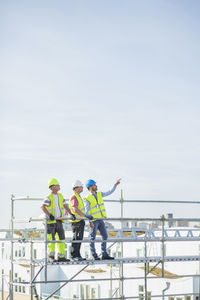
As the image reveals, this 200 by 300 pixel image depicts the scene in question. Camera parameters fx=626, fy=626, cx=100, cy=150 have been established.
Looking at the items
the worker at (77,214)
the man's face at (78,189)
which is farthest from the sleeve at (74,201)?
the man's face at (78,189)

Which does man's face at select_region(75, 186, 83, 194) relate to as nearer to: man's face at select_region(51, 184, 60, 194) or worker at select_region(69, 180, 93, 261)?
worker at select_region(69, 180, 93, 261)

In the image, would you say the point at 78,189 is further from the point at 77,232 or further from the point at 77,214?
the point at 77,232

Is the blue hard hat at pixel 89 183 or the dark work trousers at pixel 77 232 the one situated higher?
the blue hard hat at pixel 89 183

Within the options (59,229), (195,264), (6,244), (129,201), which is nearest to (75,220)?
(59,229)

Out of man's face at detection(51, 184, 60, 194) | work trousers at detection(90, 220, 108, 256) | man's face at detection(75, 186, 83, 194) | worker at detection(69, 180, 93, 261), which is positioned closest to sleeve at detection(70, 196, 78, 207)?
worker at detection(69, 180, 93, 261)

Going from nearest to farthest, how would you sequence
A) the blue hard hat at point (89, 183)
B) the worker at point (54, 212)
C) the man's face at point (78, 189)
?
the worker at point (54, 212)
the man's face at point (78, 189)
the blue hard hat at point (89, 183)

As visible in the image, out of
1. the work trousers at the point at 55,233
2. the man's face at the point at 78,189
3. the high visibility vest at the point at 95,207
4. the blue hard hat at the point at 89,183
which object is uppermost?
the blue hard hat at the point at 89,183

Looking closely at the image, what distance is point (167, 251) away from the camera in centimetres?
3531

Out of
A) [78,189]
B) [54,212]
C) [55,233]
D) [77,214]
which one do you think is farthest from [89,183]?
[55,233]

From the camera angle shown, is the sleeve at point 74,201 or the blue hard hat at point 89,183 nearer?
the sleeve at point 74,201

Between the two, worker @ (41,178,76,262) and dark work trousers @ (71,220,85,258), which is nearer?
worker @ (41,178,76,262)

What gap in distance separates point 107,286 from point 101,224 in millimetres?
25279

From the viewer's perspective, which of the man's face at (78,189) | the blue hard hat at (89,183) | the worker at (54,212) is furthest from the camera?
the blue hard hat at (89,183)

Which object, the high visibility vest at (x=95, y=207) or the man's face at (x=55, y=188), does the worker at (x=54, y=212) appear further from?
the high visibility vest at (x=95, y=207)
